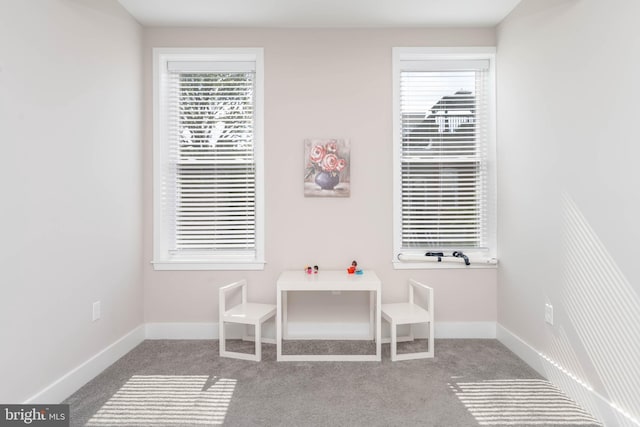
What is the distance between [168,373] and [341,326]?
1412 millimetres

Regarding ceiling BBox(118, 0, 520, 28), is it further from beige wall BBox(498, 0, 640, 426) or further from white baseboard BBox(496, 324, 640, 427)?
white baseboard BBox(496, 324, 640, 427)

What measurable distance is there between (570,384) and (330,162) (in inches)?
90.4

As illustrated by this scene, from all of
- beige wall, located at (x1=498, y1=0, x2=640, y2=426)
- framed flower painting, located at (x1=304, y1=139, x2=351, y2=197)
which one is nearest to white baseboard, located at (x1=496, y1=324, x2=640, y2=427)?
beige wall, located at (x1=498, y1=0, x2=640, y2=426)

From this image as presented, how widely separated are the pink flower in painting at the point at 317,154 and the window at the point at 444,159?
2.39 feet

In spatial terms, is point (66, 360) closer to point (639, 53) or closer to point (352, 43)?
point (352, 43)

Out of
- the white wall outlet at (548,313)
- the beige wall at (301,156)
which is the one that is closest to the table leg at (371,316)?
the beige wall at (301,156)

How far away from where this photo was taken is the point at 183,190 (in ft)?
10.9

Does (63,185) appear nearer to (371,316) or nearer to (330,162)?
(330,162)

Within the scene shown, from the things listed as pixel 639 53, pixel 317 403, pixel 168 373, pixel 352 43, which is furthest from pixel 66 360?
pixel 639 53

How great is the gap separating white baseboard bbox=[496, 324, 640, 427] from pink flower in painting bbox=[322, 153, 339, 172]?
2009 mm

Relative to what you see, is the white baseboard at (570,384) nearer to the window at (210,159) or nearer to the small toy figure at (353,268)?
the small toy figure at (353,268)

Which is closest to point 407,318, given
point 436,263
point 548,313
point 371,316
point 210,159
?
point 371,316

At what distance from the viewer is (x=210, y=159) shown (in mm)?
3320

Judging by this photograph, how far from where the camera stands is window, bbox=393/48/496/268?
10.9 ft
